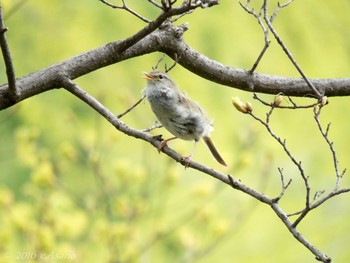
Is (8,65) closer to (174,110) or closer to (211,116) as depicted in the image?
(174,110)

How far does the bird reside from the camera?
1.80 m

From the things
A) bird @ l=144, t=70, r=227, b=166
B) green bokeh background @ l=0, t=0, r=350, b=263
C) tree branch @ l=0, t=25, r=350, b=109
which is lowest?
green bokeh background @ l=0, t=0, r=350, b=263

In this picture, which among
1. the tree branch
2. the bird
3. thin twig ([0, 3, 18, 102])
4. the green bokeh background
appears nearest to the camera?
thin twig ([0, 3, 18, 102])

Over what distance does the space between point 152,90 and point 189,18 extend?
93.5 inches

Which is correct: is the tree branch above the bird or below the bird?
above

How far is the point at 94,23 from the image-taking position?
3979 mm

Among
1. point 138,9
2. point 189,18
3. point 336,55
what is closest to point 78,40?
point 138,9

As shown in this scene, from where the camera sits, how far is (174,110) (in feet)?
5.90

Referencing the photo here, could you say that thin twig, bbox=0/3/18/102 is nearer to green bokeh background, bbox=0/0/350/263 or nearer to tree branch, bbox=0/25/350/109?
tree branch, bbox=0/25/350/109

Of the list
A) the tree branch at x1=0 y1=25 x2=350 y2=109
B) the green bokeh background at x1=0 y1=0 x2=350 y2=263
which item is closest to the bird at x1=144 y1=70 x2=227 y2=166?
the tree branch at x1=0 y1=25 x2=350 y2=109

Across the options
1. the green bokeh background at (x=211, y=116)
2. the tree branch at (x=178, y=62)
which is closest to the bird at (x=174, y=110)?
the tree branch at (x=178, y=62)

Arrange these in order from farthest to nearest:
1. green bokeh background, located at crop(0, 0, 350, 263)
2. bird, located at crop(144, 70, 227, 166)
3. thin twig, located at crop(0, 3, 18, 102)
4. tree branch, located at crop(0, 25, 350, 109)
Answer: green bokeh background, located at crop(0, 0, 350, 263) → bird, located at crop(144, 70, 227, 166) → tree branch, located at crop(0, 25, 350, 109) → thin twig, located at crop(0, 3, 18, 102)

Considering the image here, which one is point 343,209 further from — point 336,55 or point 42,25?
point 42,25

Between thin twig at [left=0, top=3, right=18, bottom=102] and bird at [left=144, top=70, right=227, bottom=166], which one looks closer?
thin twig at [left=0, top=3, right=18, bottom=102]
